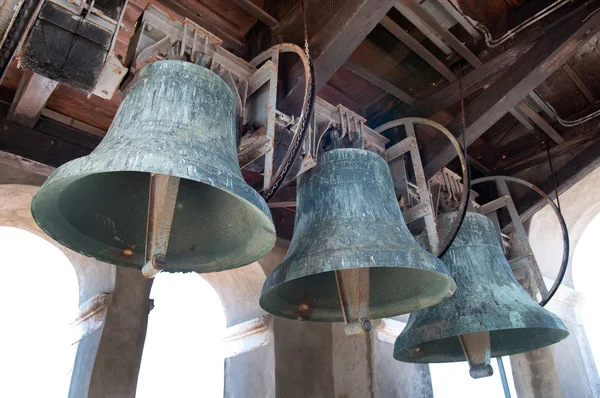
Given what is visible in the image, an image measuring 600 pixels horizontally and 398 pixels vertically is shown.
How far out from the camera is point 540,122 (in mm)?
3803

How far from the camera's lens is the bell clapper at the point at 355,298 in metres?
1.69

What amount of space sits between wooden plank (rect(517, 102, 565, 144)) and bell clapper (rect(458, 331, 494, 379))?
2.05 metres

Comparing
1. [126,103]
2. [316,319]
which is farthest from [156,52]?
[316,319]

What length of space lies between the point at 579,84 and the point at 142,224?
331 cm

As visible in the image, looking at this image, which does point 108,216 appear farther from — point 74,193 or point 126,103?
point 126,103

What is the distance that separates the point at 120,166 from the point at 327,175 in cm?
103

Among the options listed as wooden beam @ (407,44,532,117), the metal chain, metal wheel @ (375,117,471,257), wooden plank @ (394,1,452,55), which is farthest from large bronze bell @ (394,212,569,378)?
the metal chain

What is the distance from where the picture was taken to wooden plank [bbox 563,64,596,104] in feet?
11.8

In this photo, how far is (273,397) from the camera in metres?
2.95

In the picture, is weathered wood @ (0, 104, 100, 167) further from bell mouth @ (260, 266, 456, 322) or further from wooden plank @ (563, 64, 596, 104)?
wooden plank @ (563, 64, 596, 104)

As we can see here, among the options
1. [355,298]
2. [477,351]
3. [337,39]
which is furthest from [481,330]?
[337,39]

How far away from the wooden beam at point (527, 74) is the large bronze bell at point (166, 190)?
59.9 inches

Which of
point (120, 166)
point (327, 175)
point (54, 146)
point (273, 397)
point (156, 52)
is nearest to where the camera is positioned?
point (120, 166)

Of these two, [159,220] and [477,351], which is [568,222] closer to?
[477,351]
